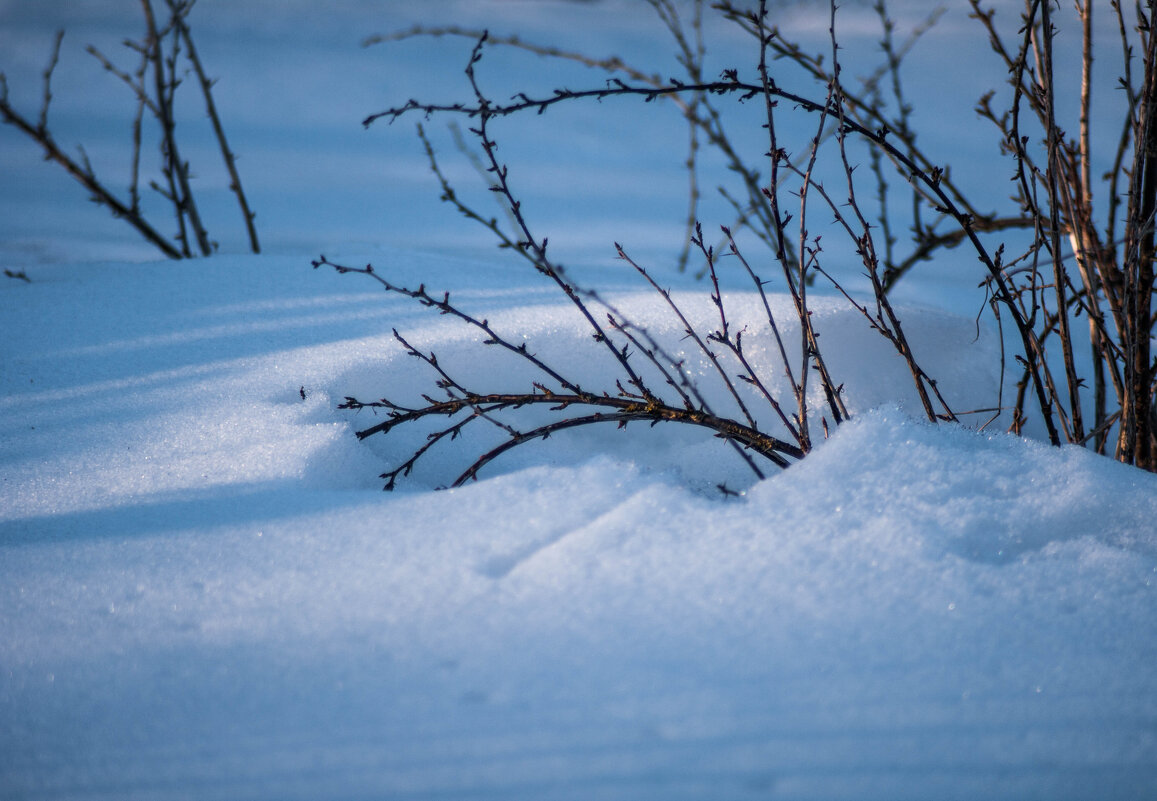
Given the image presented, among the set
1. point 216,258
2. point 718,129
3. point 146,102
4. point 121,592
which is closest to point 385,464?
point 121,592

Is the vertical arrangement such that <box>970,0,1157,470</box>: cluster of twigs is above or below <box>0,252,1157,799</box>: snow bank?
above

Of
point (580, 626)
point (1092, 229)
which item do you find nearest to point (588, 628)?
point (580, 626)

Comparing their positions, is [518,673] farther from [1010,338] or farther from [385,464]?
[1010,338]

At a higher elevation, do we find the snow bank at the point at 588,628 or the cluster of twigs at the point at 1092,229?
the cluster of twigs at the point at 1092,229

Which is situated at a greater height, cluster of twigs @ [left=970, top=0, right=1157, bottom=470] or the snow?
cluster of twigs @ [left=970, top=0, right=1157, bottom=470]

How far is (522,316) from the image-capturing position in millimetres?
1617

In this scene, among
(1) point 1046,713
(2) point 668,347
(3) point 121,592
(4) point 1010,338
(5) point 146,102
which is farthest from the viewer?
(5) point 146,102

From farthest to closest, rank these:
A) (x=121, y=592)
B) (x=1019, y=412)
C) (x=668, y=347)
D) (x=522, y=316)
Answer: (x=522, y=316) < (x=668, y=347) < (x=1019, y=412) < (x=121, y=592)

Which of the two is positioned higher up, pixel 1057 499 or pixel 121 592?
pixel 1057 499

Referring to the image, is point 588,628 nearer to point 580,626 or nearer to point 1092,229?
point 580,626

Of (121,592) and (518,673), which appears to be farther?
(121,592)

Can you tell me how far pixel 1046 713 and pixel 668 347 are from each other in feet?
3.29

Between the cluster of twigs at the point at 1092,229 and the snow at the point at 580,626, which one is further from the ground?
the cluster of twigs at the point at 1092,229

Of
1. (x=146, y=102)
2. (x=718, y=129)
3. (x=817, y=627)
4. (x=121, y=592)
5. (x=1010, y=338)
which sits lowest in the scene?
(x=121, y=592)
